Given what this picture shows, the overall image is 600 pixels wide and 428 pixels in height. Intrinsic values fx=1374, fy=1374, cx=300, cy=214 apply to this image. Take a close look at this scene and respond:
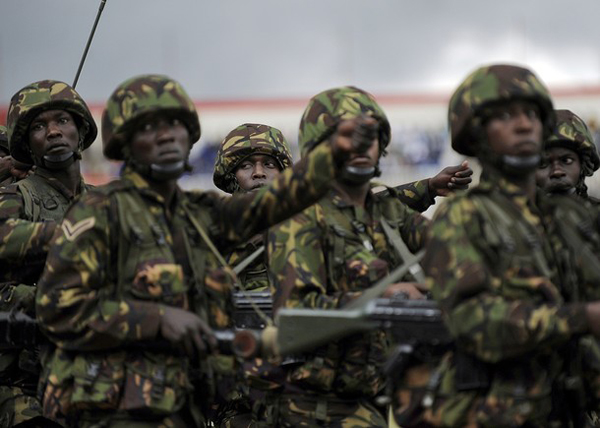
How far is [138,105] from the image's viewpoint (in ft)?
23.1

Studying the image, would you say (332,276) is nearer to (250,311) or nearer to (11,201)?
(250,311)

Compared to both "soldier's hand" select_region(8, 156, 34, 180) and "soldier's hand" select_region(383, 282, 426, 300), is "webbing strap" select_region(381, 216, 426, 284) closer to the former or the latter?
"soldier's hand" select_region(383, 282, 426, 300)

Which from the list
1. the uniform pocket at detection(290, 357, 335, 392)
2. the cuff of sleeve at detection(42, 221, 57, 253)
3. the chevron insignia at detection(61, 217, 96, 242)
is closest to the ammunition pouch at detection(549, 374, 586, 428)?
the uniform pocket at detection(290, 357, 335, 392)

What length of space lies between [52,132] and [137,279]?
2.91 meters

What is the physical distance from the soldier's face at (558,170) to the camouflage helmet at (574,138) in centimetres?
5

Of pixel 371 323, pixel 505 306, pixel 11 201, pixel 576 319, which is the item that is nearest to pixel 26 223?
pixel 11 201

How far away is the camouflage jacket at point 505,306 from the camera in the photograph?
5988 mm

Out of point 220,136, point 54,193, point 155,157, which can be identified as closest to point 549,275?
point 155,157

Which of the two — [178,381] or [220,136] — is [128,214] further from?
[220,136]

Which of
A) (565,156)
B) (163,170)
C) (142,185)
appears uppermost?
(163,170)

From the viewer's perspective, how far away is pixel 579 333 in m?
5.96

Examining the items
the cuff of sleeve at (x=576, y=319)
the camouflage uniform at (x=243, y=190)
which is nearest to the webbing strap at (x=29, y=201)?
the camouflage uniform at (x=243, y=190)

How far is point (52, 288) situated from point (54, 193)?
8.34 feet

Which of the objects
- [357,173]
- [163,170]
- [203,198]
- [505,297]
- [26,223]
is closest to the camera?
[505,297]
